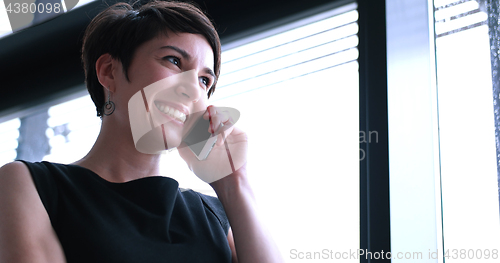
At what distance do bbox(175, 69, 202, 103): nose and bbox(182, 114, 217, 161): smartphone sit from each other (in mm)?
63

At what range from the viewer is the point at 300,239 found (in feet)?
4.34

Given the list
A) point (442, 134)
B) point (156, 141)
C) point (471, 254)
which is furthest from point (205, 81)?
point (471, 254)

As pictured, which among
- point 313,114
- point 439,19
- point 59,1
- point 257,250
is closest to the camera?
point 257,250

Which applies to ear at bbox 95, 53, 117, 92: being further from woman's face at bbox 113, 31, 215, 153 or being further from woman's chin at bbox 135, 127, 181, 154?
woman's chin at bbox 135, 127, 181, 154

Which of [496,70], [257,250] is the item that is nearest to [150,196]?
[257,250]

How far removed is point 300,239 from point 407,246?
0.32 metres

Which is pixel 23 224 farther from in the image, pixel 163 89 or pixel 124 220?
pixel 163 89

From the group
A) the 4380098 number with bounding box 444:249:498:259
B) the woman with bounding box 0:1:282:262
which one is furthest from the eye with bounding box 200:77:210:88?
the 4380098 number with bounding box 444:249:498:259

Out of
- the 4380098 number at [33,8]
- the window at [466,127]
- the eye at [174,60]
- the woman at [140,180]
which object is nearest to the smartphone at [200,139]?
the woman at [140,180]

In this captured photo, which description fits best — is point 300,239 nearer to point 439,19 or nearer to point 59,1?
point 439,19

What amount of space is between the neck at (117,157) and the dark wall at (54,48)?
80 centimetres

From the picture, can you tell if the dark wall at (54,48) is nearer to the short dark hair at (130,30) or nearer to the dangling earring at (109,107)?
the short dark hair at (130,30)

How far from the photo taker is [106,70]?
1129 millimetres

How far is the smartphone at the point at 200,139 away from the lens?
1115 millimetres
